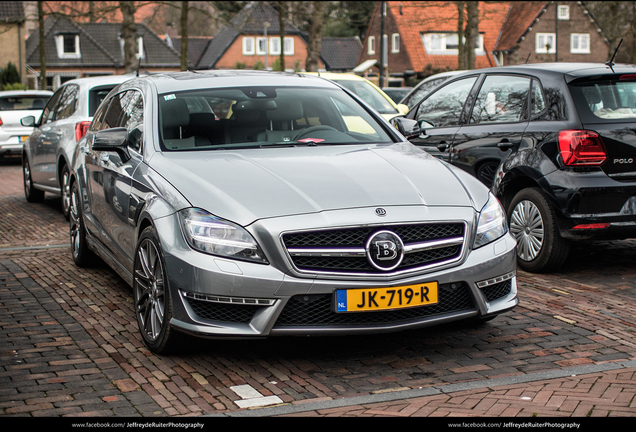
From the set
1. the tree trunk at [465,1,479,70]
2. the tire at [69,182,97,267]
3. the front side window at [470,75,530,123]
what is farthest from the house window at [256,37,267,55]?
the tire at [69,182,97,267]

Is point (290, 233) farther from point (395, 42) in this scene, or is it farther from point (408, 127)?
point (395, 42)

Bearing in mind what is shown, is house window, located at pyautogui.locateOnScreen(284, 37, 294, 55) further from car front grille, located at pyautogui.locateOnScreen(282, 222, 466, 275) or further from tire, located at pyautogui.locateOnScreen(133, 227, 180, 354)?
car front grille, located at pyautogui.locateOnScreen(282, 222, 466, 275)

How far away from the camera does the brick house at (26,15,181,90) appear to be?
2534 inches

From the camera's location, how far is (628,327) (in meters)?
5.27

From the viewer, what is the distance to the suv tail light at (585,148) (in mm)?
6355

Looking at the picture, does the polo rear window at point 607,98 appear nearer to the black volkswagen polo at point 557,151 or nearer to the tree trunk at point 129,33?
the black volkswagen polo at point 557,151

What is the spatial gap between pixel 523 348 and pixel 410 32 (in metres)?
61.2

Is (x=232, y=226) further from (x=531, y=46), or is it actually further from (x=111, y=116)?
(x=531, y=46)

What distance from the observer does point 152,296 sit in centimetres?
A: 472

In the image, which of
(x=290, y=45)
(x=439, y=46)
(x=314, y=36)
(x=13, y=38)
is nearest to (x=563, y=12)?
(x=439, y=46)

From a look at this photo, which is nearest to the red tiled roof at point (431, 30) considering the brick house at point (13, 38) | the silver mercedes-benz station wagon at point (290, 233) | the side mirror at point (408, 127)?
the brick house at point (13, 38)

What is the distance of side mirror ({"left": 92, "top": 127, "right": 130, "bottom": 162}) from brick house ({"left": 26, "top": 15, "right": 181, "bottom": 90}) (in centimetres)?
5985

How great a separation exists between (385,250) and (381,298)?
255mm

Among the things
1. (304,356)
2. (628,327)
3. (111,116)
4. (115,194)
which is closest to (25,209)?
(111,116)
